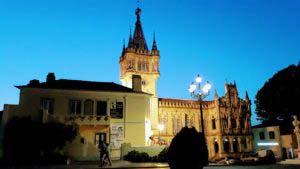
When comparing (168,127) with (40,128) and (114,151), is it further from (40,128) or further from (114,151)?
(40,128)

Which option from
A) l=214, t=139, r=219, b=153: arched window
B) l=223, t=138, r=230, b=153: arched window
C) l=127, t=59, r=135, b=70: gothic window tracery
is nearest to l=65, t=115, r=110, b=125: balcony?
l=127, t=59, r=135, b=70: gothic window tracery

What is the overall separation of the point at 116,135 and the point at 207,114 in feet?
120

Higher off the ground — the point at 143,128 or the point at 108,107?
the point at 108,107

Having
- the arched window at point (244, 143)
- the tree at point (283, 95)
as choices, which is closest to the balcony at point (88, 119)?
the tree at point (283, 95)

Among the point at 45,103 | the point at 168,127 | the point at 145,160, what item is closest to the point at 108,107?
the point at 45,103

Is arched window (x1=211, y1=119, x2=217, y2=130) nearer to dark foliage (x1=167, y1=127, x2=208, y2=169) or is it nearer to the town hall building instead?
the town hall building

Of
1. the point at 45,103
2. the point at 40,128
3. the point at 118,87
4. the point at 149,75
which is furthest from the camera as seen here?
the point at 149,75

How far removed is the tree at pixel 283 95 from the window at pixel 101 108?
1293 inches

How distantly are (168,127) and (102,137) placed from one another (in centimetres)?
2971

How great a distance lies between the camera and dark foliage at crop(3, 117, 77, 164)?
25.0 m

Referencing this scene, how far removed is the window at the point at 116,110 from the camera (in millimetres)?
33625

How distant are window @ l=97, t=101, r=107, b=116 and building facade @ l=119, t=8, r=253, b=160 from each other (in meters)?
27.1

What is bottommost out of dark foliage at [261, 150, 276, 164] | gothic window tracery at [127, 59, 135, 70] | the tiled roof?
dark foliage at [261, 150, 276, 164]

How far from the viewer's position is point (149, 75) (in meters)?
67.1
